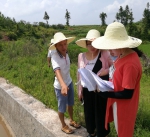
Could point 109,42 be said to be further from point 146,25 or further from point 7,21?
point 146,25

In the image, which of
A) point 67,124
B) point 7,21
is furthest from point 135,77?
point 7,21

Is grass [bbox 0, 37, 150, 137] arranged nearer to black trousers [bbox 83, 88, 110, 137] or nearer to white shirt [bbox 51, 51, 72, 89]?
black trousers [bbox 83, 88, 110, 137]

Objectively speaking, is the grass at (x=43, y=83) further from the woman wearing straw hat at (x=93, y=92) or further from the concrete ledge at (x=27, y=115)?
the woman wearing straw hat at (x=93, y=92)

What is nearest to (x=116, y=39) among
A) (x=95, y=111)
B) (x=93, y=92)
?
(x=93, y=92)

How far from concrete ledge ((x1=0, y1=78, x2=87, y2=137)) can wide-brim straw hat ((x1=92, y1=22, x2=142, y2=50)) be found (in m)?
1.33

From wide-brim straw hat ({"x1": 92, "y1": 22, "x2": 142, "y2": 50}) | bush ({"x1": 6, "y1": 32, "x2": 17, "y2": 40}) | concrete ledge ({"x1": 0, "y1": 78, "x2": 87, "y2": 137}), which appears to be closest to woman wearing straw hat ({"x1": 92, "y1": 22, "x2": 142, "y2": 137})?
wide-brim straw hat ({"x1": 92, "y1": 22, "x2": 142, "y2": 50})

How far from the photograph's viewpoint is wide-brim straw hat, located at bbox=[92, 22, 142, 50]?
1523mm

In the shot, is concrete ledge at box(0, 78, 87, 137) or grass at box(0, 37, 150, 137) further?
concrete ledge at box(0, 78, 87, 137)

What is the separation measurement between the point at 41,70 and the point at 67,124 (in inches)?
136

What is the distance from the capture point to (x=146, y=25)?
29.4 metres

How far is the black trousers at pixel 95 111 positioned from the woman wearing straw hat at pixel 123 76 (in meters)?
0.25

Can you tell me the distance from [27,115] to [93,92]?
1.72 m

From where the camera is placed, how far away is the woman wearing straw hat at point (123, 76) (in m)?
1.47

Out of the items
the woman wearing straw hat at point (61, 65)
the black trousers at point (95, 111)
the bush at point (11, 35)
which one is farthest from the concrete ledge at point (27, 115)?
the bush at point (11, 35)
